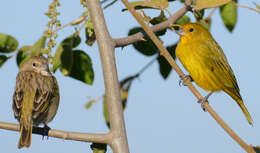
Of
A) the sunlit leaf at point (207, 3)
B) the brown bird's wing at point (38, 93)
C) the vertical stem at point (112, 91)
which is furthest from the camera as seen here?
the brown bird's wing at point (38, 93)

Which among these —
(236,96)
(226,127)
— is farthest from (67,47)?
(236,96)

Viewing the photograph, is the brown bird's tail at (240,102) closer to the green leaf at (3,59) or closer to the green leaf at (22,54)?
the green leaf at (22,54)

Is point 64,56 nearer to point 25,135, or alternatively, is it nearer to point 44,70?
point 25,135

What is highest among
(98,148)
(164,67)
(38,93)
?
(38,93)

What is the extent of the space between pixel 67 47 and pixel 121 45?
2.47ft

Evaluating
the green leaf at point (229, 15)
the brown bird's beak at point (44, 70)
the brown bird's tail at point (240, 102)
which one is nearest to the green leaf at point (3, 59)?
the brown bird's beak at point (44, 70)

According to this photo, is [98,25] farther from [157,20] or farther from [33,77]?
[33,77]

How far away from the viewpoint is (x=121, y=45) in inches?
106

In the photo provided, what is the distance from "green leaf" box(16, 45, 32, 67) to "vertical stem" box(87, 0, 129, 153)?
1.38 meters

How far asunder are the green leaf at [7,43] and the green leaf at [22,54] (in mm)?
72

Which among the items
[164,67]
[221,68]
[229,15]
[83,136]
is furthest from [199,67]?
[83,136]

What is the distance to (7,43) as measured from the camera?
3.66 metres

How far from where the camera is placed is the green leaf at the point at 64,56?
312cm

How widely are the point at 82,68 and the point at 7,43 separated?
34.2 inches
